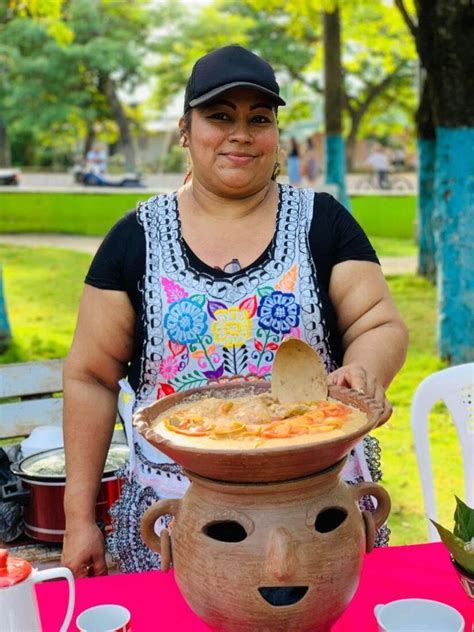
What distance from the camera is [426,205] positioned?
1034 cm

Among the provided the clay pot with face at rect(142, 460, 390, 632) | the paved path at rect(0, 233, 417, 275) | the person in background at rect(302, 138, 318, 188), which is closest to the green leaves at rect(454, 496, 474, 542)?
the clay pot with face at rect(142, 460, 390, 632)

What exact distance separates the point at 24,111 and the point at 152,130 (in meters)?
10.6

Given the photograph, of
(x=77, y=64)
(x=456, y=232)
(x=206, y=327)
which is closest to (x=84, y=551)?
(x=206, y=327)

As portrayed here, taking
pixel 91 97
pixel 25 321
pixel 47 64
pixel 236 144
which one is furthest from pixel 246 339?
pixel 91 97

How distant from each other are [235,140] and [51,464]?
1.44 metres

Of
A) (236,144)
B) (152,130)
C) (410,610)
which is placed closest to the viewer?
(410,610)

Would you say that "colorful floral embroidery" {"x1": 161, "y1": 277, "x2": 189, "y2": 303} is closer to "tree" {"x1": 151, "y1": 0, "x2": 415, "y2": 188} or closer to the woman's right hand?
the woman's right hand

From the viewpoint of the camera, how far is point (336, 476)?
1.56 metres

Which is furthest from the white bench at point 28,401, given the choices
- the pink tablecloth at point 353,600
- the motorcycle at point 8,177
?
the motorcycle at point 8,177

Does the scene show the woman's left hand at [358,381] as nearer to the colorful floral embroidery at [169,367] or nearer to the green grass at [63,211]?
the colorful floral embroidery at [169,367]

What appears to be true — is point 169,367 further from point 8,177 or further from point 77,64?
point 77,64

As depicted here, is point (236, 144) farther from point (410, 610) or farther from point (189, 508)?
point (410, 610)

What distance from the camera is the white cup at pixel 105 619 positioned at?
1.65 metres

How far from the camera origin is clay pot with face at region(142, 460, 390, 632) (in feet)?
4.75
